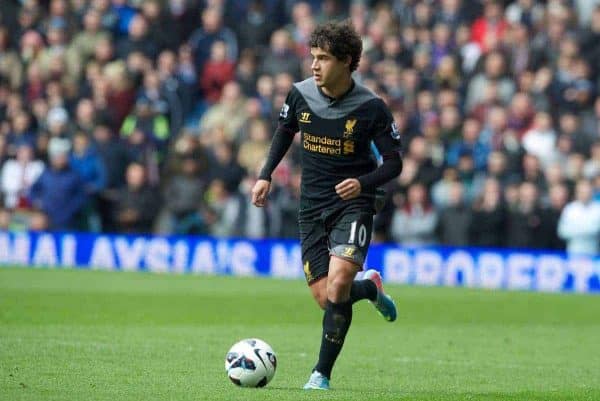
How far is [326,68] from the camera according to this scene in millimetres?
9219

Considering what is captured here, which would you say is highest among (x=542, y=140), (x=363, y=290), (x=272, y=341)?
(x=363, y=290)

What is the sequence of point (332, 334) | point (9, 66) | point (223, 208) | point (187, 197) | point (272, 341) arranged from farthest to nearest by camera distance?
Answer: point (9, 66) → point (223, 208) → point (187, 197) → point (272, 341) → point (332, 334)

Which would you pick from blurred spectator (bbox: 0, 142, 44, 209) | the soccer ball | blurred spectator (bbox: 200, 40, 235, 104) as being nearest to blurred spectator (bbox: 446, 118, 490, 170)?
blurred spectator (bbox: 200, 40, 235, 104)

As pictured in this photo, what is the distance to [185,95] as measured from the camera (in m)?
23.3

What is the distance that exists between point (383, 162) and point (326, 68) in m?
0.78

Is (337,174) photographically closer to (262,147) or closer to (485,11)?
(262,147)

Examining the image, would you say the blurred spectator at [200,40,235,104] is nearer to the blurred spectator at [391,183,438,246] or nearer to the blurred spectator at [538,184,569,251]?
the blurred spectator at [391,183,438,246]

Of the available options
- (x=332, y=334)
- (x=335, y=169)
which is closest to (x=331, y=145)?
(x=335, y=169)

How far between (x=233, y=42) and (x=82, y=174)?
3.86m

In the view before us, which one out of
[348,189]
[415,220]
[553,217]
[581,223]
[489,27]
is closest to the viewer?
[348,189]

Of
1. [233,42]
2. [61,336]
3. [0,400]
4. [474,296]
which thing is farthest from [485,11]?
[0,400]

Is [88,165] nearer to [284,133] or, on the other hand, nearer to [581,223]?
[581,223]

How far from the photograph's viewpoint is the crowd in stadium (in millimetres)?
20234

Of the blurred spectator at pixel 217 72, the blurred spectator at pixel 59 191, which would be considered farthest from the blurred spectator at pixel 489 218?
the blurred spectator at pixel 59 191
